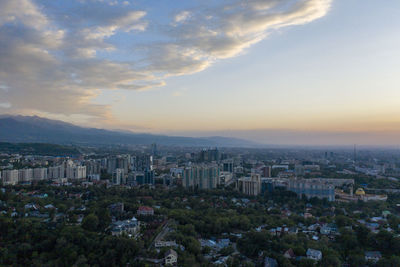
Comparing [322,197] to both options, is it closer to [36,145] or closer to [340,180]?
[340,180]

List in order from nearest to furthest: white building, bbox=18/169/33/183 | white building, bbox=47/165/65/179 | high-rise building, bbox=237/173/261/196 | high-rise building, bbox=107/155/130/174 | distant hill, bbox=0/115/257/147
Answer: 1. high-rise building, bbox=237/173/261/196
2. white building, bbox=18/169/33/183
3. white building, bbox=47/165/65/179
4. high-rise building, bbox=107/155/130/174
5. distant hill, bbox=0/115/257/147

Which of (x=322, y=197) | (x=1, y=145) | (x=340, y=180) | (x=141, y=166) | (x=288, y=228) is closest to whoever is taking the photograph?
(x=288, y=228)

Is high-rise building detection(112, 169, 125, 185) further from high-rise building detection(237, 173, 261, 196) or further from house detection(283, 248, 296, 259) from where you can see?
house detection(283, 248, 296, 259)

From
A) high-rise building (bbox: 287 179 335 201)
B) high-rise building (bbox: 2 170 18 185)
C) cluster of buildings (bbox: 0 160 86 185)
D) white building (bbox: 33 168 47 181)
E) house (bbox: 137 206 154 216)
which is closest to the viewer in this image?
house (bbox: 137 206 154 216)

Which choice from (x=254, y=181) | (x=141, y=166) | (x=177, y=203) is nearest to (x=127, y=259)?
(x=177, y=203)

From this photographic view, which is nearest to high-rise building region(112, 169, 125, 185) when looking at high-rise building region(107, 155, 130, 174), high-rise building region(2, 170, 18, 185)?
high-rise building region(107, 155, 130, 174)

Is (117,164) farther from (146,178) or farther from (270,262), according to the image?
(270,262)

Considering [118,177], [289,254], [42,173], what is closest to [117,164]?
[118,177]
